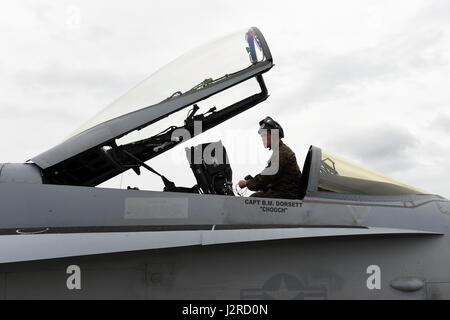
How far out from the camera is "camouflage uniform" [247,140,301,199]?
4.39m

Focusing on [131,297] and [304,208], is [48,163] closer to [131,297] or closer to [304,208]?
[131,297]

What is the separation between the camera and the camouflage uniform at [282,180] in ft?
14.4

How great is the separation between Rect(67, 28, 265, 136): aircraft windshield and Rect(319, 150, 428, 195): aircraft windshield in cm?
134

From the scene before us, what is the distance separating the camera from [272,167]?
15.0ft

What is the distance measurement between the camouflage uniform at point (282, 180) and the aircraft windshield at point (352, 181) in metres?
0.32

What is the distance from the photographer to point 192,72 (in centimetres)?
470

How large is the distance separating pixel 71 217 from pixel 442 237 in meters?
3.28

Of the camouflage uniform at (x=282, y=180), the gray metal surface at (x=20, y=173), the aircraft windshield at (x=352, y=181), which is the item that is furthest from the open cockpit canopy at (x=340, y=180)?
the gray metal surface at (x=20, y=173)

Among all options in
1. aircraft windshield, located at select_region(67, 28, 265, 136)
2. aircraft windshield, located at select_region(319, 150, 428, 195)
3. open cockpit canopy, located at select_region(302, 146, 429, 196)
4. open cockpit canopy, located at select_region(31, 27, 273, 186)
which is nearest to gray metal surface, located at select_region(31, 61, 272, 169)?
open cockpit canopy, located at select_region(31, 27, 273, 186)

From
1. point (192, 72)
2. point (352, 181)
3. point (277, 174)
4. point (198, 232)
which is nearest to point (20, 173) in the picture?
point (198, 232)

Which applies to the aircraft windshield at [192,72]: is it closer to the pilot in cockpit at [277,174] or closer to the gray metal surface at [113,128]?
the gray metal surface at [113,128]

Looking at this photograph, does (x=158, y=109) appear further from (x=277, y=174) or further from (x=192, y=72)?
(x=277, y=174)

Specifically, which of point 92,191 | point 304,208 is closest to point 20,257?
point 92,191

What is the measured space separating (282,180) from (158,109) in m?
1.43
